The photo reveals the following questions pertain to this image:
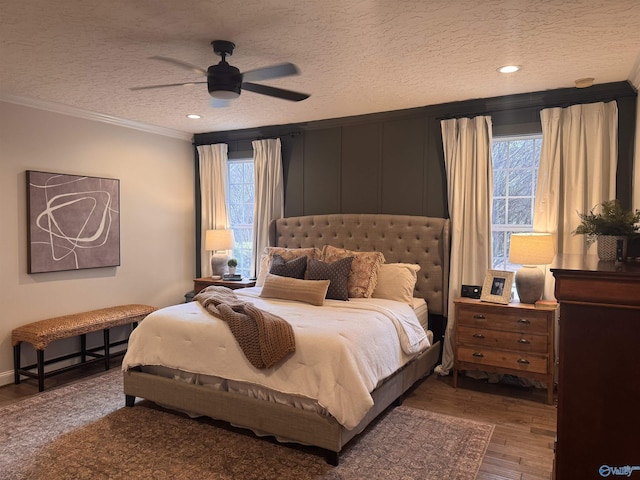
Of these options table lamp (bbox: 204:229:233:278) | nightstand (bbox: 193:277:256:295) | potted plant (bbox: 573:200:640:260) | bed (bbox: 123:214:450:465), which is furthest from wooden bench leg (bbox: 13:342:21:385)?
potted plant (bbox: 573:200:640:260)

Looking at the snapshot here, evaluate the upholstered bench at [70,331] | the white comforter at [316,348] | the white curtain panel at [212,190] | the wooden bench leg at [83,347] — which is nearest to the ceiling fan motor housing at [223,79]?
the white comforter at [316,348]

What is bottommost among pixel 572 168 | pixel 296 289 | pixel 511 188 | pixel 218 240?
pixel 296 289

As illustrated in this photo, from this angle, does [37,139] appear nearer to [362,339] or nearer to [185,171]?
[185,171]

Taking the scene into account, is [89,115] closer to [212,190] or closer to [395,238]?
[212,190]

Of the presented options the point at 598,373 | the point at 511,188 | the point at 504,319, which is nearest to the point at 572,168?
the point at 511,188

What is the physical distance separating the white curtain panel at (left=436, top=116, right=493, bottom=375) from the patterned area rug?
1.32 metres

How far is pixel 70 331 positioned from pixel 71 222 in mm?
1115

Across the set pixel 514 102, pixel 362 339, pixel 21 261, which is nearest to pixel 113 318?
pixel 21 261

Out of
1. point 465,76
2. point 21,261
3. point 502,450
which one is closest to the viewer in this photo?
point 502,450

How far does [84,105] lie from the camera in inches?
175

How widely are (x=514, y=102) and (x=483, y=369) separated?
2374mm

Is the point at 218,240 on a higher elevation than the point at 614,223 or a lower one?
lower

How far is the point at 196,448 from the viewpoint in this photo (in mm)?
2945

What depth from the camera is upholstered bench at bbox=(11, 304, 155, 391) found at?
3.97 m
